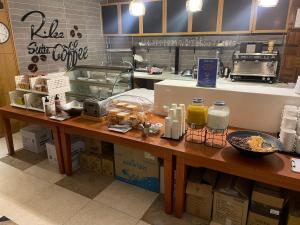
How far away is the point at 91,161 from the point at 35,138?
101 centimetres

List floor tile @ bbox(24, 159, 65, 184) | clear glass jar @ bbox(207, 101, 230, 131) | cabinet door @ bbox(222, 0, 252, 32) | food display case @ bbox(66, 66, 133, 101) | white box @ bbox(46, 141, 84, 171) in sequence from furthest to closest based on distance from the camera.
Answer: cabinet door @ bbox(222, 0, 252, 32)
food display case @ bbox(66, 66, 133, 101)
white box @ bbox(46, 141, 84, 171)
floor tile @ bbox(24, 159, 65, 184)
clear glass jar @ bbox(207, 101, 230, 131)

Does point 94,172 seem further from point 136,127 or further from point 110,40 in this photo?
point 110,40

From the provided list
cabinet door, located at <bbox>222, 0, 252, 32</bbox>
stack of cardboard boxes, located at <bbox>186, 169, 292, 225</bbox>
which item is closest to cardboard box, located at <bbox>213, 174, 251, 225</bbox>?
stack of cardboard boxes, located at <bbox>186, 169, 292, 225</bbox>

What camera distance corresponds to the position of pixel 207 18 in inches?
153

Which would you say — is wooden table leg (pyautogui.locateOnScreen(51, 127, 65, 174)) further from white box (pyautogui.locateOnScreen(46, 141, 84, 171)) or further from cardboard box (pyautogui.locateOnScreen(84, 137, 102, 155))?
cardboard box (pyautogui.locateOnScreen(84, 137, 102, 155))

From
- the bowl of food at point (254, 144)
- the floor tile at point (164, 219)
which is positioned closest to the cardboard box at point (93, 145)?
the floor tile at point (164, 219)

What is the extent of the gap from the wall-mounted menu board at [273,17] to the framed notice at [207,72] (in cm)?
213

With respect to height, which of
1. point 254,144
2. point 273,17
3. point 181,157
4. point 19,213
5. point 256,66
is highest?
point 273,17

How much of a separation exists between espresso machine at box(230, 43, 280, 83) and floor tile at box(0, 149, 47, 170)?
3208 millimetres

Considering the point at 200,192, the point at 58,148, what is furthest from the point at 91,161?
the point at 200,192

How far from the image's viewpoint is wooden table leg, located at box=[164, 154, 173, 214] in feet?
5.85

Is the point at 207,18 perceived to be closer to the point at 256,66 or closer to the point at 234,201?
the point at 256,66

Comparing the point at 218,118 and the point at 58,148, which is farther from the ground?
the point at 218,118

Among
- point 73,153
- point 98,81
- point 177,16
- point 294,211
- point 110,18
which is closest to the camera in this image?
point 294,211
